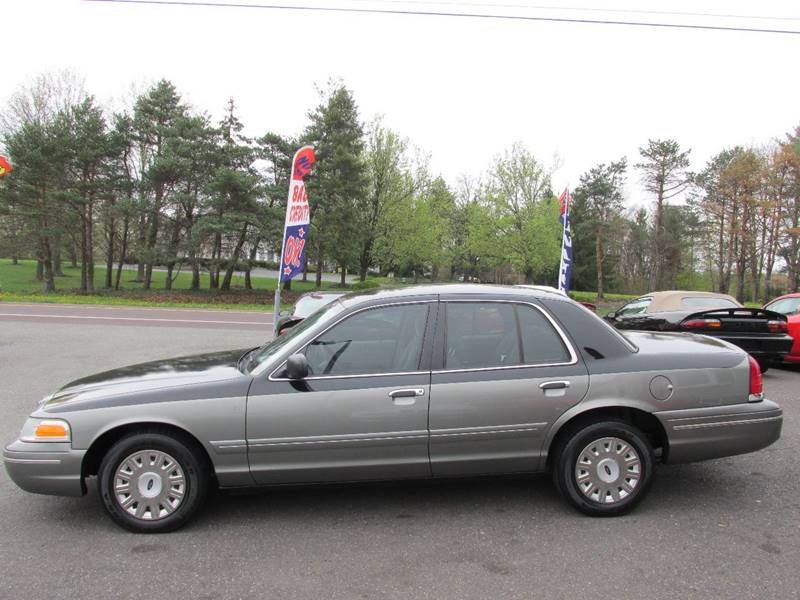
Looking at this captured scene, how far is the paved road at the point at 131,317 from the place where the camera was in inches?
657

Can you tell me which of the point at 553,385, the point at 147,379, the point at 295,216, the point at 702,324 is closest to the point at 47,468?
the point at 147,379

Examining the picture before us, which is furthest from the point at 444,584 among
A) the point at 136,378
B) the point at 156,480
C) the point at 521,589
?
the point at 136,378

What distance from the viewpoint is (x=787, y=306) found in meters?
9.34

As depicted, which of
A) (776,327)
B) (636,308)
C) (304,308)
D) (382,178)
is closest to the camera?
(776,327)

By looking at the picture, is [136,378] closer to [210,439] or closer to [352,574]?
[210,439]

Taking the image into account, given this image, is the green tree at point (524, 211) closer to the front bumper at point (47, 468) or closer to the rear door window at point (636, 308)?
the rear door window at point (636, 308)

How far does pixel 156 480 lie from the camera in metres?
3.42

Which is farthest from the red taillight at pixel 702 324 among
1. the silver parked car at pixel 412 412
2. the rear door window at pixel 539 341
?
the rear door window at pixel 539 341

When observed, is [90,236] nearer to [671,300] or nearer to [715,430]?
[671,300]

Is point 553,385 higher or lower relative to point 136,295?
higher

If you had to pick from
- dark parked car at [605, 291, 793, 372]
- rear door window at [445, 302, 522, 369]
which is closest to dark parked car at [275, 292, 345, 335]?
rear door window at [445, 302, 522, 369]

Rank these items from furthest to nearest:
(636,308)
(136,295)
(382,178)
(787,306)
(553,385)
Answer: (382,178) → (136,295) → (636,308) → (787,306) → (553,385)

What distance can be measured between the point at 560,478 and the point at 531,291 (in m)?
1.38

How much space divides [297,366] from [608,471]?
2263mm
